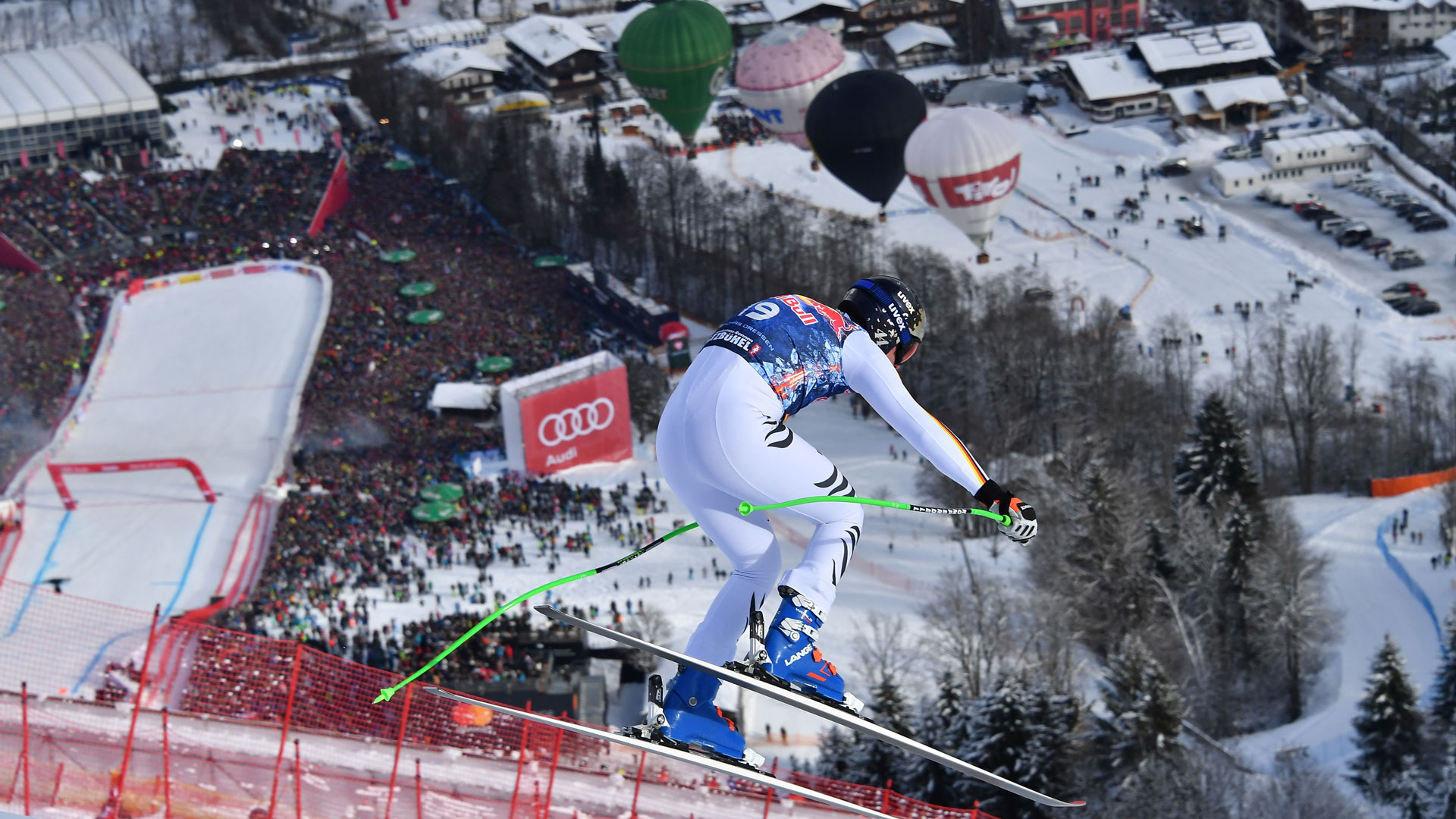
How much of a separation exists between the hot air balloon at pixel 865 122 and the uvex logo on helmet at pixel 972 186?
191cm

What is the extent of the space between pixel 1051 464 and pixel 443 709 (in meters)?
24.5

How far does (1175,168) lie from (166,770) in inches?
2230

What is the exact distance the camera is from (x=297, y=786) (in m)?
12.0

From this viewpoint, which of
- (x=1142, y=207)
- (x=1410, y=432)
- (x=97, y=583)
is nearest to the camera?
(x=97, y=583)

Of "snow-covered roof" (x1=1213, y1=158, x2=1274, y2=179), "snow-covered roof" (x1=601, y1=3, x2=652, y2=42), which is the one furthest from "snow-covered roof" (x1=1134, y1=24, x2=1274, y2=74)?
"snow-covered roof" (x1=601, y1=3, x2=652, y2=42)

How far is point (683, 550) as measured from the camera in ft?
102

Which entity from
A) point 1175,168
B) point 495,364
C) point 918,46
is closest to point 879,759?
point 495,364

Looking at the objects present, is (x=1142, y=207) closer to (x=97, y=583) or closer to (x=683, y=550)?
(x=683, y=550)

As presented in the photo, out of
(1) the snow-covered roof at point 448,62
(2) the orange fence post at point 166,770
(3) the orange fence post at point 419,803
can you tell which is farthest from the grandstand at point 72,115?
(3) the orange fence post at point 419,803

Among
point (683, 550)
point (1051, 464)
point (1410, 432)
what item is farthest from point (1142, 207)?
point (683, 550)

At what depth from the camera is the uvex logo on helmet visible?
49219 mm

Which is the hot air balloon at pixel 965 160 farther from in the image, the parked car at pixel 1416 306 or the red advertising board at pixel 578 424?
the red advertising board at pixel 578 424

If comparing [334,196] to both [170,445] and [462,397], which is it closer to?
[170,445]

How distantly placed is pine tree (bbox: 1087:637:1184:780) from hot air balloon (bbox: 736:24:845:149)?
36730 mm
